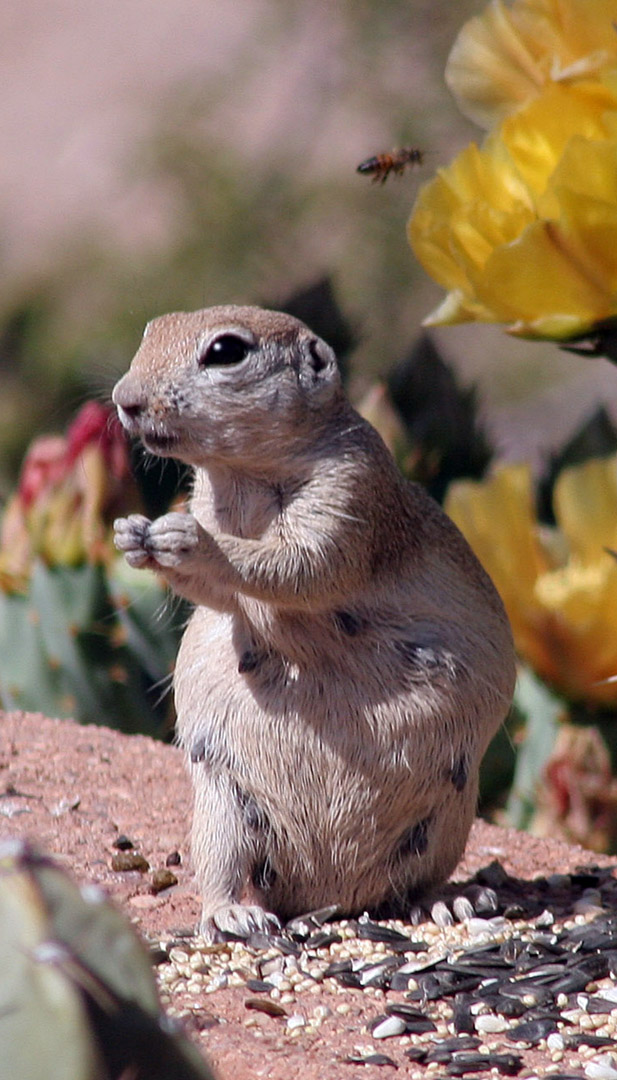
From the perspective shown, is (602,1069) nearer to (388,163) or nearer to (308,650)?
(308,650)

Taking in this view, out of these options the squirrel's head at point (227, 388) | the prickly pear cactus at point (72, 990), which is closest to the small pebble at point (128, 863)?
the squirrel's head at point (227, 388)

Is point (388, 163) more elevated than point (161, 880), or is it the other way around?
point (388, 163)

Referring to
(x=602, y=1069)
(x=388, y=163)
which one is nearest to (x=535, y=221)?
(x=388, y=163)

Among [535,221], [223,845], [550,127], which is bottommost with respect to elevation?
[223,845]

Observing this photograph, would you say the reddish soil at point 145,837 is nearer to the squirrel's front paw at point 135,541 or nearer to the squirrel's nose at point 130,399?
Answer: the squirrel's front paw at point 135,541

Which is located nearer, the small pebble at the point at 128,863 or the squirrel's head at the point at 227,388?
the squirrel's head at the point at 227,388

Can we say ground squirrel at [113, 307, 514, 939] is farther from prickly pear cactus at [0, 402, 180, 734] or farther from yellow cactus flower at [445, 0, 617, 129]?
prickly pear cactus at [0, 402, 180, 734]
